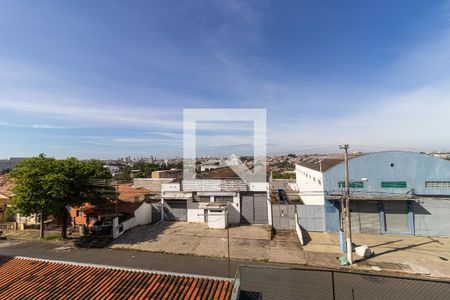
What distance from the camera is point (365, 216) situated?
17.5 meters

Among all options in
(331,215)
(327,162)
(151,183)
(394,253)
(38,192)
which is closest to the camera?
(394,253)

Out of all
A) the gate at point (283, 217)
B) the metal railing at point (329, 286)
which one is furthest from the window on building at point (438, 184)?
the gate at point (283, 217)

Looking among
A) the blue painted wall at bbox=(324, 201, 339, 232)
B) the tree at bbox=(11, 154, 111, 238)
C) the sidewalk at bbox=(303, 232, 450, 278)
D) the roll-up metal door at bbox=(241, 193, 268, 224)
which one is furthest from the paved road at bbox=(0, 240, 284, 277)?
the blue painted wall at bbox=(324, 201, 339, 232)

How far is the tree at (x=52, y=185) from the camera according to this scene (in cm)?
1513

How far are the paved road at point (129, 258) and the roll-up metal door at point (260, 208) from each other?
652 centimetres

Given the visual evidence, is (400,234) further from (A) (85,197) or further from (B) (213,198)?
(A) (85,197)

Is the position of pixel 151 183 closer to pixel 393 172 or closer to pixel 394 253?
pixel 393 172

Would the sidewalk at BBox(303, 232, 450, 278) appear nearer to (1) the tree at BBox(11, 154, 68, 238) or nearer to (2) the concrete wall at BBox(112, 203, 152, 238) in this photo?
(2) the concrete wall at BBox(112, 203, 152, 238)

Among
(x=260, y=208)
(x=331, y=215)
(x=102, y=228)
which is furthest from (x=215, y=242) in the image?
(x=102, y=228)

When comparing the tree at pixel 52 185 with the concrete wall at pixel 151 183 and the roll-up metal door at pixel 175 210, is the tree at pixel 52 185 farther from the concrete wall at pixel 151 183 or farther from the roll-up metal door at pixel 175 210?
the concrete wall at pixel 151 183

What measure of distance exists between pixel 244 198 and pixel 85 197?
11407 millimetres

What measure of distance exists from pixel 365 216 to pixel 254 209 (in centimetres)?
780

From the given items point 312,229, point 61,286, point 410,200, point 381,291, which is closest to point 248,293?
point 61,286

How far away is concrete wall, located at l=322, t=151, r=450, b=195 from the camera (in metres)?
16.5
